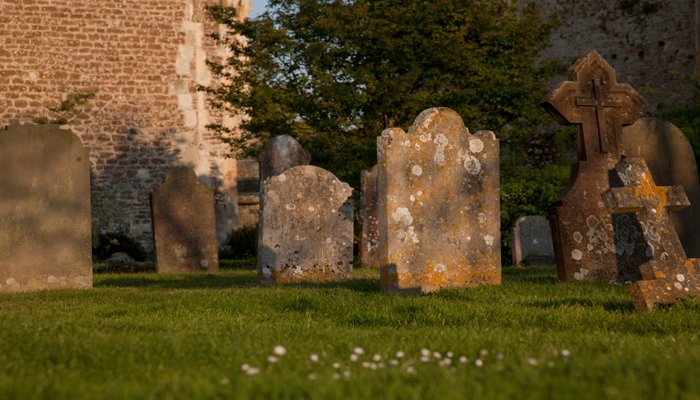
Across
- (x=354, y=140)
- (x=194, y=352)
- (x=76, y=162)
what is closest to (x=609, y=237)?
(x=194, y=352)

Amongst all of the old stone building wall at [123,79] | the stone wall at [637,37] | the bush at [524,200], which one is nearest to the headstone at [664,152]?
the bush at [524,200]

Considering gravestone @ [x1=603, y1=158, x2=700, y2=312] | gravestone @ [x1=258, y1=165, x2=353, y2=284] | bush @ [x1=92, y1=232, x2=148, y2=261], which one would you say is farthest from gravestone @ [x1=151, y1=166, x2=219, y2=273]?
gravestone @ [x1=603, y1=158, x2=700, y2=312]

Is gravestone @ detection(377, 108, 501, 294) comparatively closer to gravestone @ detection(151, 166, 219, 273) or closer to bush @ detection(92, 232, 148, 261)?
gravestone @ detection(151, 166, 219, 273)

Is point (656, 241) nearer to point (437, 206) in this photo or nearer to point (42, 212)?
point (437, 206)

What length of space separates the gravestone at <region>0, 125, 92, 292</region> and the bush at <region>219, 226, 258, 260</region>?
9389mm

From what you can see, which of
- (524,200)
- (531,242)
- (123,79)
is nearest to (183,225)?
(531,242)

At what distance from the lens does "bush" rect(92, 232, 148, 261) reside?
14295mm

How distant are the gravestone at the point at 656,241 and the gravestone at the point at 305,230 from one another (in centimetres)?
434

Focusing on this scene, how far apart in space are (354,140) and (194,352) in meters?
10.8

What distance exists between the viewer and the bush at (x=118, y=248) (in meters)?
14.3

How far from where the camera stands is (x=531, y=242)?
10.9 metres

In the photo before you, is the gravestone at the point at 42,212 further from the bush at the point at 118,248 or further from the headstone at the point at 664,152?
the bush at the point at 118,248

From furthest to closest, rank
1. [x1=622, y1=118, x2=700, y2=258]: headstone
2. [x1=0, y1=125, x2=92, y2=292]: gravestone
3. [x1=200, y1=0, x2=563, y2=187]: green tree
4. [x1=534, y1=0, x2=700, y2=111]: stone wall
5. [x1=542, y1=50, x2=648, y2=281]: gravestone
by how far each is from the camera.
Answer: [x1=534, y1=0, x2=700, y2=111]: stone wall
[x1=200, y1=0, x2=563, y2=187]: green tree
[x1=622, y1=118, x2=700, y2=258]: headstone
[x1=0, y1=125, x2=92, y2=292]: gravestone
[x1=542, y1=50, x2=648, y2=281]: gravestone

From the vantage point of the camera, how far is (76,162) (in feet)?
22.5
